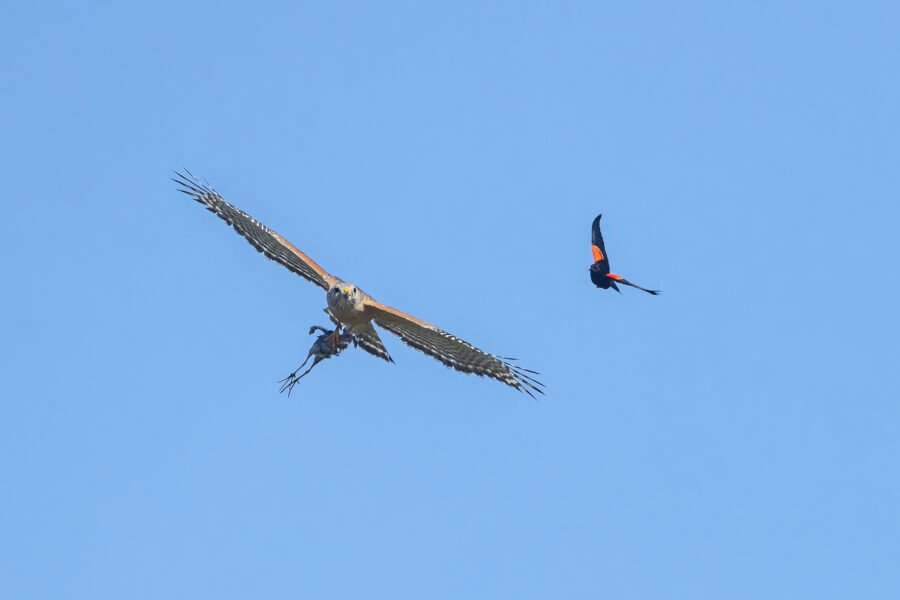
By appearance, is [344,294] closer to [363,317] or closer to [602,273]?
[363,317]

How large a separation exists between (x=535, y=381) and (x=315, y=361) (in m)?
3.73

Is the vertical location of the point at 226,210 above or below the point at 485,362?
above

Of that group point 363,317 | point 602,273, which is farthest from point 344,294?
point 602,273

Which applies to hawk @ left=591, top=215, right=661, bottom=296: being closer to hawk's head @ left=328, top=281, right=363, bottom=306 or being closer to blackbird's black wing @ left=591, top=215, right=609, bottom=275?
blackbird's black wing @ left=591, top=215, right=609, bottom=275

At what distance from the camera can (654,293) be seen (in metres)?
19.9

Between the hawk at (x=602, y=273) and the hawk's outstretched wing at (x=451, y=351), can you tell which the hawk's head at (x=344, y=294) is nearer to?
the hawk's outstretched wing at (x=451, y=351)

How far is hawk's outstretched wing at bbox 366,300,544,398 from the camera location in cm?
1964

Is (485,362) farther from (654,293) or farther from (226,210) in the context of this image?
(226,210)

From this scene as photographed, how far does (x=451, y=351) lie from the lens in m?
20.2

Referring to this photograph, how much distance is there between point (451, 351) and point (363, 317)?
5.36ft

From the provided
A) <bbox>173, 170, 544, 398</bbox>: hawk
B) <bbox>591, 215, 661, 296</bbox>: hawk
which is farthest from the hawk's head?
<bbox>591, 215, 661, 296</bbox>: hawk

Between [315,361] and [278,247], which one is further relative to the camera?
[278,247]

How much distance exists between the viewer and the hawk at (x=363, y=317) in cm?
1927

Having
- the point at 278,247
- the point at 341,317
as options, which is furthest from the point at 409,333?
the point at 278,247
